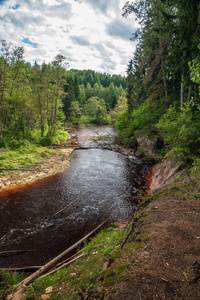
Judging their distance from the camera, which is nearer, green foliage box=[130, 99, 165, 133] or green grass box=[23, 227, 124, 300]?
green grass box=[23, 227, 124, 300]

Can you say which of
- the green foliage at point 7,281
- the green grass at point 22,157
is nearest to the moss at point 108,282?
the green foliage at point 7,281

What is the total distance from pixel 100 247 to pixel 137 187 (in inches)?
303

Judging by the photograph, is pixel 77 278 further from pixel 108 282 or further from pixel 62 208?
pixel 62 208

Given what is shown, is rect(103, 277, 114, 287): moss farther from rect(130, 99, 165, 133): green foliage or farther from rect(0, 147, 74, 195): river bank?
rect(130, 99, 165, 133): green foliage

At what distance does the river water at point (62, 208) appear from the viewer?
21.5 feet

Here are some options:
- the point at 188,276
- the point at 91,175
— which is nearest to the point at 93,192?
the point at 91,175

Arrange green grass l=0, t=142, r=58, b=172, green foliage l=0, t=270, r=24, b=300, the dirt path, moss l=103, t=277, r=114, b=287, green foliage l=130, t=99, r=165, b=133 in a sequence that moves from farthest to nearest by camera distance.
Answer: green foliage l=130, t=99, r=165, b=133 < green grass l=0, t=142, r=58, b=172 < green foliage l=0, t=270, r=24, b=300 < moss l=103, t=277, r=114, b=287 < the dirt path

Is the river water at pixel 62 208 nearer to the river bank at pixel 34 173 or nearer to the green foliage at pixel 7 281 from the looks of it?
the river bank at pixel 34 173

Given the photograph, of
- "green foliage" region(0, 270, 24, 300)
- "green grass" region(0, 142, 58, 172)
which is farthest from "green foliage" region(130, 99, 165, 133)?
"green foliage" region(0, 270, 24, 300)

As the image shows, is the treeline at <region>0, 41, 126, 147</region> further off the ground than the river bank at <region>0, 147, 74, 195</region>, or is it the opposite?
the treeline at <region>0, 41, 126, 147</region>

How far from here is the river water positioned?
258 inches

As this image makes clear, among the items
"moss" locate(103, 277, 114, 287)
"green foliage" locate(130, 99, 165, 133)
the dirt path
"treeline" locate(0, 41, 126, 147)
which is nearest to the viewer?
the dirt path

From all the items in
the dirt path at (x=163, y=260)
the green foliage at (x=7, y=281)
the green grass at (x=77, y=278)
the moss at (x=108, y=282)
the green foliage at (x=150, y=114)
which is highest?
the green foliage at (x=150, y=114)

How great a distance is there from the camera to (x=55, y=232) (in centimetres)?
742
